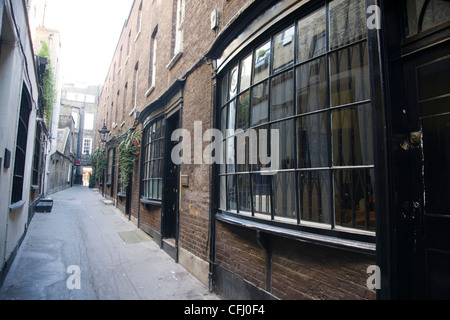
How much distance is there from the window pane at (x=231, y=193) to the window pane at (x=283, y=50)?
5.17ft

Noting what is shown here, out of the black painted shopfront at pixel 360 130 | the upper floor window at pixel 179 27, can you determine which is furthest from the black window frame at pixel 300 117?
the upper floor window at pixel 179 27

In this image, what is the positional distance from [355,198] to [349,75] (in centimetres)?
105

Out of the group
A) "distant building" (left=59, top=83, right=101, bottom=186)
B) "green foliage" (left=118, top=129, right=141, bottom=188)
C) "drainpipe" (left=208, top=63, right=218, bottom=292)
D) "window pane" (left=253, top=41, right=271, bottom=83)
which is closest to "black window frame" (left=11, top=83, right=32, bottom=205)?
"green foliage" (left=118, top=129, right=141, bottom=188)

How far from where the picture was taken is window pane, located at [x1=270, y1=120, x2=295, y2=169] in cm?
270

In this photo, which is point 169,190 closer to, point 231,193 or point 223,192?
point 223,192

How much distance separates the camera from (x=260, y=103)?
325 cm

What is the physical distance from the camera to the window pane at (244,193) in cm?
337

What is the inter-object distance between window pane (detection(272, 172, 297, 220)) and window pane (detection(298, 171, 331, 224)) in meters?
0.12

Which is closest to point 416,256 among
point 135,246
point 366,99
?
point 366,99

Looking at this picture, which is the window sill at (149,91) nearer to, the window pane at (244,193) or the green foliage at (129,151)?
the green foliage at (129,151)

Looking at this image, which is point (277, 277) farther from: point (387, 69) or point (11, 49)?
point (11, 49)

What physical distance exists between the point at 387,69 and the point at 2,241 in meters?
5.12

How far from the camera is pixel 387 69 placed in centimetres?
190

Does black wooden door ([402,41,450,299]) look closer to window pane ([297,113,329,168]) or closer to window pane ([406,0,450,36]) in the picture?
window pane ([406,0,450,36])
